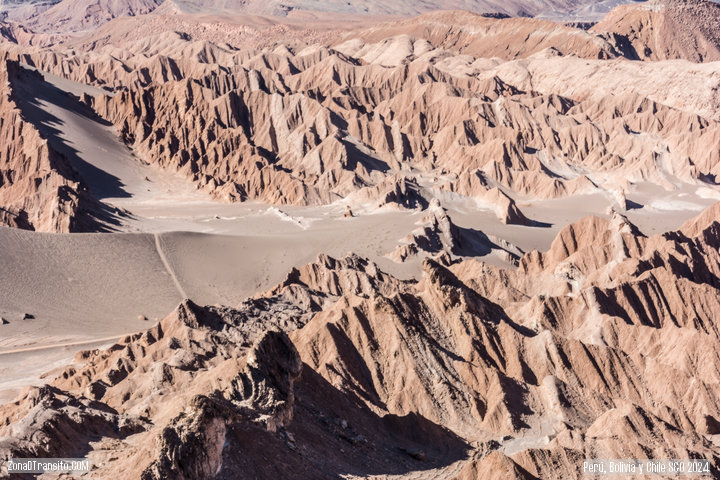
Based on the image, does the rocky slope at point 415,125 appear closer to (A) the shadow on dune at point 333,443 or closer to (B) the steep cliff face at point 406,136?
(B) the steep cliff face at point 406,136

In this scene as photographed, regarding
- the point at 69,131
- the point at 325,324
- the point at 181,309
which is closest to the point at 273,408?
the point at 325,324

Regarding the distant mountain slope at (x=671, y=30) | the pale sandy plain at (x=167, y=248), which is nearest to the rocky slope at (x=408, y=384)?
the pale sandy plain at (x=167, y=248)

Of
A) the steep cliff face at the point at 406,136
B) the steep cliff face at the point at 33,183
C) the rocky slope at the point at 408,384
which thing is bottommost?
the steep cliff face at the point at 406,136

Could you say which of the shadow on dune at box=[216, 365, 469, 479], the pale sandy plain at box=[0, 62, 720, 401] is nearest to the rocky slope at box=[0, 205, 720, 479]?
the shadow on dune at box=[216, 365, 469, 479]

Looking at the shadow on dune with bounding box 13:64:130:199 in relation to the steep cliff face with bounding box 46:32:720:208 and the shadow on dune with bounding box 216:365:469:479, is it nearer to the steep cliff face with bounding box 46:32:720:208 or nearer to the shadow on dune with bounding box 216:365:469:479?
the steep cliff face with bounding box 46:32:720:208

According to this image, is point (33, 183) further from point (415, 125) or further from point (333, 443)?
point (333, 443)

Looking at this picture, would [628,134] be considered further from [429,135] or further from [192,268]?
[192,268]

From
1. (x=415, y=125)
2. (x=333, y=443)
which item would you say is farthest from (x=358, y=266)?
(x=415, y=125)
